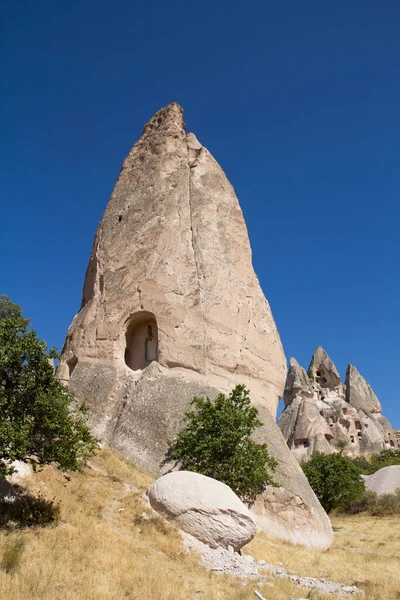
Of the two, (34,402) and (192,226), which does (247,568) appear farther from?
(192,226)

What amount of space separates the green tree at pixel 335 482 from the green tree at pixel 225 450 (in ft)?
33.1

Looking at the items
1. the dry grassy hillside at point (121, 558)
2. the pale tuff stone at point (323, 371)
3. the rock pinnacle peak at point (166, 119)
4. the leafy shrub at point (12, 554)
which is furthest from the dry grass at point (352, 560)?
the pale tuff stone at point (323, 371)

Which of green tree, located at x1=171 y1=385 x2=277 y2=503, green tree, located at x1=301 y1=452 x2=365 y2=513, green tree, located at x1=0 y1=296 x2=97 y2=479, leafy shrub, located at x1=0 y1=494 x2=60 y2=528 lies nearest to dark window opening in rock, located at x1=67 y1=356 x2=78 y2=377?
green tree, located at x1=171 y1=385 x2=277 y2=503

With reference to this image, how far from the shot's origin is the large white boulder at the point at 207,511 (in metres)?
10.6

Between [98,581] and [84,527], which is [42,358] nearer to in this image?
[84,527]

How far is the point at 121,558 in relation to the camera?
863 cm

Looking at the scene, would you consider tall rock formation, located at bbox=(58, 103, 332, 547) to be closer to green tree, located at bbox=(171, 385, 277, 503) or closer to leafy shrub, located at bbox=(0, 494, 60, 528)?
green tree, located at bbox=(171, 385, 277, 503)

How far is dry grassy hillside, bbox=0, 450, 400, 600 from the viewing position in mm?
7238

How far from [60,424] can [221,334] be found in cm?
995

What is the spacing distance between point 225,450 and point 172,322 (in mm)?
5740

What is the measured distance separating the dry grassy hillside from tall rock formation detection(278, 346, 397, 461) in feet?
93.7

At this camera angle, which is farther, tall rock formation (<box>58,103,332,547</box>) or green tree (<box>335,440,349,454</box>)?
green tree (<box>335,440,349,454</box>)

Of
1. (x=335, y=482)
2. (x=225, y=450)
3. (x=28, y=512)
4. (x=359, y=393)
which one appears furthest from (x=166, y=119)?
(x=359, y=393)

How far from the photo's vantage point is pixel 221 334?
18.8 metres
